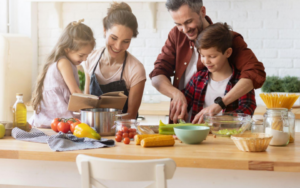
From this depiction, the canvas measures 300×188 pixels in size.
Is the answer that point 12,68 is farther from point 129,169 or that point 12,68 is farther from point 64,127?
point 129,169

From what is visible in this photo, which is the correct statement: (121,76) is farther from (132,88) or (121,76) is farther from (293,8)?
(293,8)

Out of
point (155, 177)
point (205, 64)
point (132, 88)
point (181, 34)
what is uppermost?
A: point (181, 34)

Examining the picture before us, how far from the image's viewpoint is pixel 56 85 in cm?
241

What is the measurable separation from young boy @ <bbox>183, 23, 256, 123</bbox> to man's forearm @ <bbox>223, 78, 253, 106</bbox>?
0.17 feet

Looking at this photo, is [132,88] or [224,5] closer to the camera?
[132,88]

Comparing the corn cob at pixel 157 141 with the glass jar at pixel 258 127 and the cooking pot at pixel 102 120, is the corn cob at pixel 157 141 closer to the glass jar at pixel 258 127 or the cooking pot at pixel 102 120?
the cooking pot at pixel 102 120

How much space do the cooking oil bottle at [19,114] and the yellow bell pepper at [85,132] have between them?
0.38 m

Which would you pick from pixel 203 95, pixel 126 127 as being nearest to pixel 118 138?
pixel 126 127

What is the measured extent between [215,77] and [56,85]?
112cm

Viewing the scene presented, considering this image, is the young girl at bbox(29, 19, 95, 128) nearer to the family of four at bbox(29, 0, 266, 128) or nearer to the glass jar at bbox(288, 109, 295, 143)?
the family of four at bbox(29, 0, 266, 128)

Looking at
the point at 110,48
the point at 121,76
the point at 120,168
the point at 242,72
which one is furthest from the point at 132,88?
the point at 120,168

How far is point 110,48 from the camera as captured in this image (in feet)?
8.39

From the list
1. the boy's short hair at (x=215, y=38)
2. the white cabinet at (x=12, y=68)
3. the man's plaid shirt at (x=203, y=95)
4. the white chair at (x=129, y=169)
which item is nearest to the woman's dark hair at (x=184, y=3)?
the boy's short hair at (x=215, y=38)

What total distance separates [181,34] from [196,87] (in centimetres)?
43
